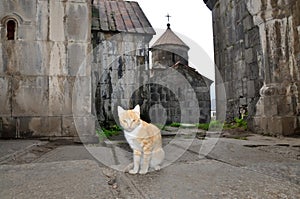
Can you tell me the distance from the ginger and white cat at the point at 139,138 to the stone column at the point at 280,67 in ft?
11.3

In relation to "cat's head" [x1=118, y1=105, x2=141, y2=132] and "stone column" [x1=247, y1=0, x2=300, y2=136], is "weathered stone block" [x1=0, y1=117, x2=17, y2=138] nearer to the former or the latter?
"cat's head" [x1=118, y1=105, x2=141, y2=132]

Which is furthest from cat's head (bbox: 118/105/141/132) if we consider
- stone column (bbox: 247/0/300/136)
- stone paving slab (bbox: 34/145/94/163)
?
stone column (bbox: 247/0/300/136)

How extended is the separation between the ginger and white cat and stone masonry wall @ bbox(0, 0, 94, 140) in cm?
253

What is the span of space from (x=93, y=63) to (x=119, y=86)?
1156mm

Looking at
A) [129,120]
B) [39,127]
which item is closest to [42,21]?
[39,127]

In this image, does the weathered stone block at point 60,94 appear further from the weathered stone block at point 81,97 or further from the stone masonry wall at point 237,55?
the stone masonry wall at point 237,55

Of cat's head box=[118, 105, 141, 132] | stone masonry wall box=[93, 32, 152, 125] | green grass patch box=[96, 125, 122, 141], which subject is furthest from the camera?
stone masonry wall box=[93, 32, 152, 125]

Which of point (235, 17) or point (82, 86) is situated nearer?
point (82, 86)

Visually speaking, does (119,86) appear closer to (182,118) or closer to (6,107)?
(6,107)

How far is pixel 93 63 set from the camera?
27.1 ft

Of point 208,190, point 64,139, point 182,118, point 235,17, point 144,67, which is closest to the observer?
point 208,190

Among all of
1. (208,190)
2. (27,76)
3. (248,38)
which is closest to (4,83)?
(27,76)

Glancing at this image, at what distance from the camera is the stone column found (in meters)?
4.55

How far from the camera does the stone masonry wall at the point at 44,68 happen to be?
4.26 metres
